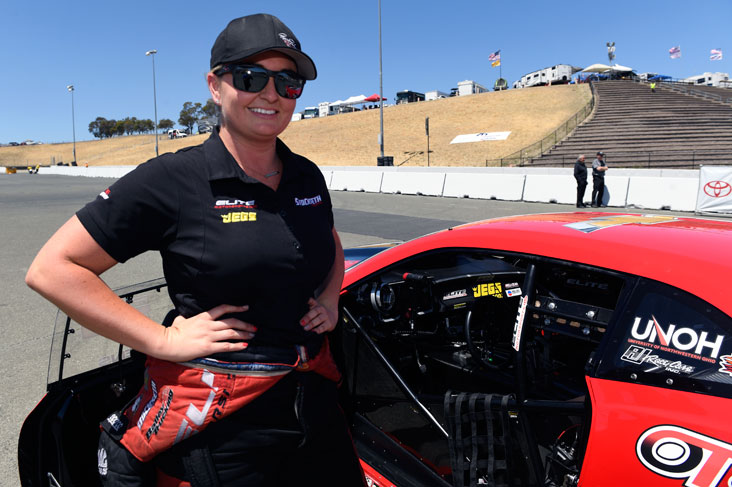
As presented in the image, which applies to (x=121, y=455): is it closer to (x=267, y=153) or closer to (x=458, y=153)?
(x=267, y=153)

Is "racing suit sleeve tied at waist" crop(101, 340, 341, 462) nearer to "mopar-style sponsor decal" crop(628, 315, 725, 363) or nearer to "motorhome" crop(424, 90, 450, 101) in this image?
"mopar-style sponsor decal" crop(628, 315, 725, 363)

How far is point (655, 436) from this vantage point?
1.33 metres

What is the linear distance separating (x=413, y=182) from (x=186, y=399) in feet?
60.8

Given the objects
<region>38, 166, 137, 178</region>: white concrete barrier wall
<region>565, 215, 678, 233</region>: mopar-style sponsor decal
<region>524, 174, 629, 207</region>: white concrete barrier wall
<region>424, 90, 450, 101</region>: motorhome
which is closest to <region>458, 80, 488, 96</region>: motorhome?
<region>424, 90, 450, 101</region>: motorhome

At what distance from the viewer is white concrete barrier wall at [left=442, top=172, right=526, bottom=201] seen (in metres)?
16.6

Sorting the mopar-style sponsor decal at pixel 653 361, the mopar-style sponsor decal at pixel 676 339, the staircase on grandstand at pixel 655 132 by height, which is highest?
the staircase on grandstand at pixel 655 132

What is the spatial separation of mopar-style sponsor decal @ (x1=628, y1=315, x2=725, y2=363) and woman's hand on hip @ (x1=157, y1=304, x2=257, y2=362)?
115 cm

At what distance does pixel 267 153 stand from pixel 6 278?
7510mm

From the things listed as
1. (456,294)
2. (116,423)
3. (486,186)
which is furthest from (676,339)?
(486,186)

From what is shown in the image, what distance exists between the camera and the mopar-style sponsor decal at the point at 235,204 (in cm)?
129

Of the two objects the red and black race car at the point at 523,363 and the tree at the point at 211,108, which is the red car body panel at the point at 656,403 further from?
the tree at the point at 211,108

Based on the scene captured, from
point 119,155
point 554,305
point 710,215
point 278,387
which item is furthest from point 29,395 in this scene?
point 119,155

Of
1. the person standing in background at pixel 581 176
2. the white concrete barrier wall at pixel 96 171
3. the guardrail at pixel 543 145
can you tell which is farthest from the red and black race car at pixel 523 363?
the white concrete barrier wall at pixel 96 171

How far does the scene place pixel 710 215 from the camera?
1319cm
